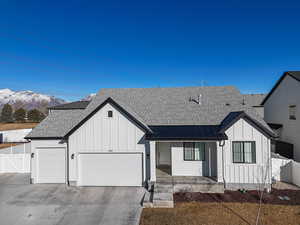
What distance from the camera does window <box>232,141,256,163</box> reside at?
33.7 ft

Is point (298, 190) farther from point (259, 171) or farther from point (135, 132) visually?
point (135, 132)

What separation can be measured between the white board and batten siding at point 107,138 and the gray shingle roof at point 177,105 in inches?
38.1

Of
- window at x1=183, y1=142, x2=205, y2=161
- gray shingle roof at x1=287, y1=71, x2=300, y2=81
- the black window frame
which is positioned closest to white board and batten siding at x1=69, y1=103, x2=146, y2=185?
the black window frame

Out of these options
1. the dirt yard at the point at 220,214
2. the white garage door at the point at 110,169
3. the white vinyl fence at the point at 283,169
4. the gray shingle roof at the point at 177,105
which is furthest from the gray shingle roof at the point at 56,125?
the white vinyl fence at the point at 283,169

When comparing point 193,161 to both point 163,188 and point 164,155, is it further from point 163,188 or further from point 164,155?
point 163,188

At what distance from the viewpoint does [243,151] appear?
406 inches

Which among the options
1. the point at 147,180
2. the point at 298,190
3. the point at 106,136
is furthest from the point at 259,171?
the point at 106,136

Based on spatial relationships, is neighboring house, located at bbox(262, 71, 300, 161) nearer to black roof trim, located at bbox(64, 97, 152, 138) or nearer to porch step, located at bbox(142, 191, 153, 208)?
black roof trim, located at bbox(64, 97, 152, 138)

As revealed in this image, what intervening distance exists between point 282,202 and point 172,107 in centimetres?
914

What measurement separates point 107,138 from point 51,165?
4.67 metres

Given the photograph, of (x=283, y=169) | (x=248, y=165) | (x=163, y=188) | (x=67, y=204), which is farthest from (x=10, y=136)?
(x=283, y=169)

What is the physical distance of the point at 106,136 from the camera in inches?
436

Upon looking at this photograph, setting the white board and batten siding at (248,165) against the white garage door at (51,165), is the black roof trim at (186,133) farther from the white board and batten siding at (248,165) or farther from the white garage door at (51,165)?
the white garage door at (51,165)

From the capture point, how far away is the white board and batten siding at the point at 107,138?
36.0ft
